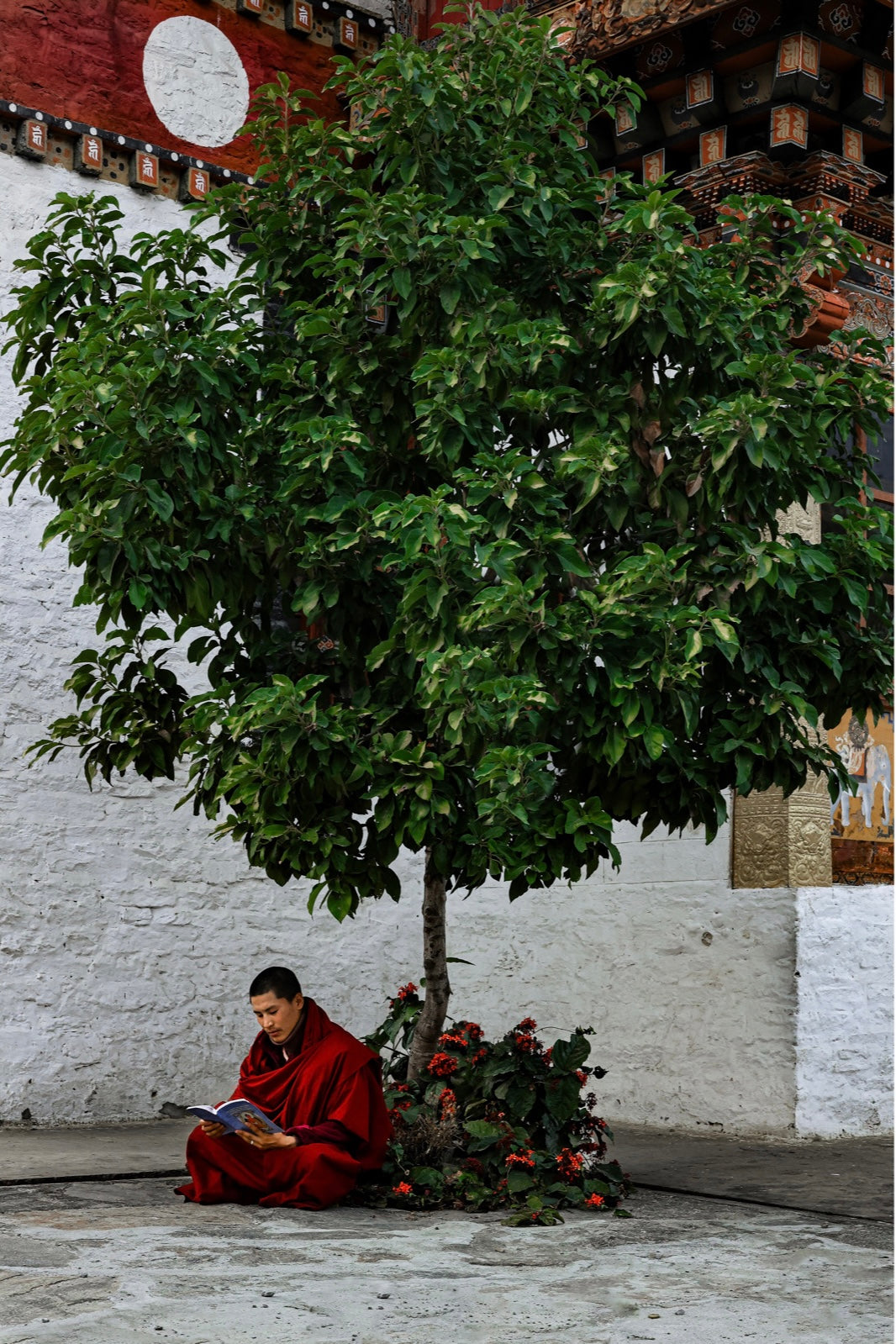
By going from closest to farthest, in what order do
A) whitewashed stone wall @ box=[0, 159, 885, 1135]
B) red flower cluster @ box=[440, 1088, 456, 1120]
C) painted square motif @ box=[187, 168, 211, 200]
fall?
red flower cluster @ box=[440, 1088, 456, 1120]
whitewashed stone wall @ box=[0, 159, 885, 1135]
painted square motif @ box=[187, 168, 211, 200]

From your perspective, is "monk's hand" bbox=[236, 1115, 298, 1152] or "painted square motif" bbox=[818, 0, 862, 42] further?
"painted square motif" bbox=[818, 0, 862, 42]

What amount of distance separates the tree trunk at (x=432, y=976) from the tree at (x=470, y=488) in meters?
0.01

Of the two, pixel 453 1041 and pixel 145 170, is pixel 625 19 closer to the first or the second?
pixel 145 170

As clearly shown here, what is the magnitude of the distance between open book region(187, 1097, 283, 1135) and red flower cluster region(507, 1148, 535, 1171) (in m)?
0.86

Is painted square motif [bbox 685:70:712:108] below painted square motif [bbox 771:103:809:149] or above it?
above

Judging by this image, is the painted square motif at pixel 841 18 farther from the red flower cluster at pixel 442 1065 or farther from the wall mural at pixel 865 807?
the red flower cluster at pixel 442 1065

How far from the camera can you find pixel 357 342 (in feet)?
17.5

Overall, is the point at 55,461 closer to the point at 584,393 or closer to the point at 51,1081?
the point at 584,393

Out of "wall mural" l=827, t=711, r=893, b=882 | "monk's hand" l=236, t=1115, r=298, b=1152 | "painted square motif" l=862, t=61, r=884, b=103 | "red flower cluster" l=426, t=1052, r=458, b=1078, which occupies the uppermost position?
"painted square motif" l=862, t=61, r=884, b=103

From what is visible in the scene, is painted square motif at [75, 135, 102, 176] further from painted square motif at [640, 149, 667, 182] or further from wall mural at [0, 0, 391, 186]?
painted square motif at [640, 149, 667, 182]

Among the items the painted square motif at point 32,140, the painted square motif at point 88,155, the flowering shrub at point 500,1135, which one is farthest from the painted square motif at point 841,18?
the flowering shrub at point 500,1135

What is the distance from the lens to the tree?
182 inches

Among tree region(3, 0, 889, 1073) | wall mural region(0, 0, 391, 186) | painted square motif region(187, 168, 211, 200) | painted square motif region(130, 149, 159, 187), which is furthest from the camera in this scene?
painted square motif region(187, 168, 211, 200)

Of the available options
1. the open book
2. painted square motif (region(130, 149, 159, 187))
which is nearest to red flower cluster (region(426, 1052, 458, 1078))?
the open book
